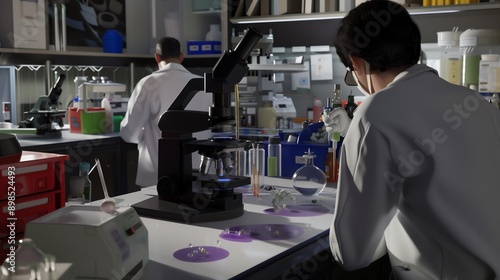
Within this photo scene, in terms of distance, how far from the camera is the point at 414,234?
63.7 inches

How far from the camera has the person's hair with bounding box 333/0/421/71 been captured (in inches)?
64.1

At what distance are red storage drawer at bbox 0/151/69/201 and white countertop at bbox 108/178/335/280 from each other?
0.33 m

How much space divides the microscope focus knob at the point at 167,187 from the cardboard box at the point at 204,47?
123 inches

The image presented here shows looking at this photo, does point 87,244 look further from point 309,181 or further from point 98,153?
point 98,153

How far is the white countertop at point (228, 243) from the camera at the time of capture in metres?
1.53

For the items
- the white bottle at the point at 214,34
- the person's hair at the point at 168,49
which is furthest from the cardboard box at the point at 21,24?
the white bottle at the point at 214,34

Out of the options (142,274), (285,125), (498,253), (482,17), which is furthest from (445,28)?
(142,274)

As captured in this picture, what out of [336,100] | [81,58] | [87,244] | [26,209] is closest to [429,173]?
[87,244]

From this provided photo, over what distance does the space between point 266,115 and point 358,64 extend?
3.16 meters

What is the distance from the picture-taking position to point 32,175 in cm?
192

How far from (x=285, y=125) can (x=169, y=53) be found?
139cm

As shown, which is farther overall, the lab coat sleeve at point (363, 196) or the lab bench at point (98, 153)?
the lab bench at point (98, 153)

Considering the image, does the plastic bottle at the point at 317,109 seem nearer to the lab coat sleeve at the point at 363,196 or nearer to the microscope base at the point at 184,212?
the microscope base at the point at 184,212

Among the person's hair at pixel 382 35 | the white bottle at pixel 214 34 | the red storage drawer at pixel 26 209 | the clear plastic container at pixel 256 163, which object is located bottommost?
the red storage drawer at pixel 26 209
